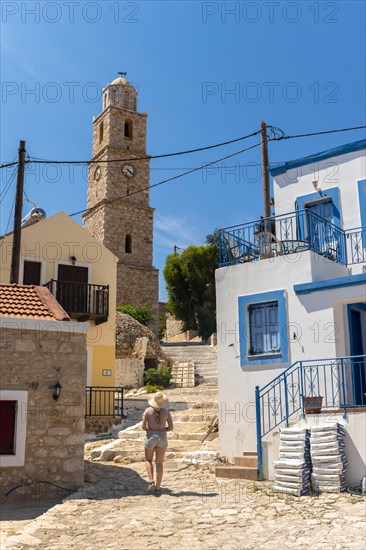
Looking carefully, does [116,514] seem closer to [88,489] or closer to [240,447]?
[88,489]

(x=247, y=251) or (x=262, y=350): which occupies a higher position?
(x=247, y=251)

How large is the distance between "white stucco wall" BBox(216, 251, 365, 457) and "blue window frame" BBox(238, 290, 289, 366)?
4.6 inches

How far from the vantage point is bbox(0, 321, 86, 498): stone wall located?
10.0 m

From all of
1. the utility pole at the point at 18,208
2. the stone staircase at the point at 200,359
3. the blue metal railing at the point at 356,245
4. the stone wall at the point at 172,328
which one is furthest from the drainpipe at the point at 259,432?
the stone wall at the point at 172,328

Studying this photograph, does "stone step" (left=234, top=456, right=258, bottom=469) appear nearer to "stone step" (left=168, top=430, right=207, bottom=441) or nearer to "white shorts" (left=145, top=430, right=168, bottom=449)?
"white shorts" (left=145, top=430, right=168, bottom=449)

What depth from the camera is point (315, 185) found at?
50.1ft

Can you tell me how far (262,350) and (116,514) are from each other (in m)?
5.21

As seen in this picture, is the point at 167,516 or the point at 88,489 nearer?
the point at 167,516

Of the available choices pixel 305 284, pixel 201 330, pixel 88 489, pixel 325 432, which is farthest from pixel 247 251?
pixel 201 330

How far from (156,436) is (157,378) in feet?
52.4

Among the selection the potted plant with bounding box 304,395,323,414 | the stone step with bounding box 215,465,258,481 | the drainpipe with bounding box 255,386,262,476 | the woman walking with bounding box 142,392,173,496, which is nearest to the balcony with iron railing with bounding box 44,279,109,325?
the drainpipe with bounding box 255,386,262,476

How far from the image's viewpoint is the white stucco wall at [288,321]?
11.9 metres

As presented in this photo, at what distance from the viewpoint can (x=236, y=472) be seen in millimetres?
11016

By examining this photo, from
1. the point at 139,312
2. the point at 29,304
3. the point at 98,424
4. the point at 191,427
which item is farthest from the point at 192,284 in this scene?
the point at 29,304
